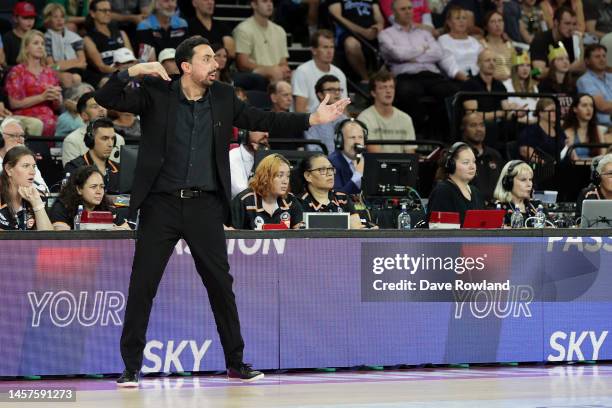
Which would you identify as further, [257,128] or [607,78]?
[607,78]

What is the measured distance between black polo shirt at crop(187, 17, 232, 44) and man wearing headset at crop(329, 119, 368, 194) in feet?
9.96

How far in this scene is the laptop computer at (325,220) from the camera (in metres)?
9.74

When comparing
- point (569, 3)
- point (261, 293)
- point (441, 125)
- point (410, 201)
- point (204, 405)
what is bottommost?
point (204, 405)

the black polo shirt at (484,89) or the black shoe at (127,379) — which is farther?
the black polo shirt at (484,89)

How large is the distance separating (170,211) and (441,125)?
26.9 feet

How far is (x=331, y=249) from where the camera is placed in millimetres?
9539

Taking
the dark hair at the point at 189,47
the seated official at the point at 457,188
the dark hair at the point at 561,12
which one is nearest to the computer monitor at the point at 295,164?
the seated official at the point at 457,188

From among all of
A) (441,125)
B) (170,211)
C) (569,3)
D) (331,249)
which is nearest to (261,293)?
(331,249)

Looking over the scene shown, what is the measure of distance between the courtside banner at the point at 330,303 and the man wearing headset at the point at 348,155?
3062 mm

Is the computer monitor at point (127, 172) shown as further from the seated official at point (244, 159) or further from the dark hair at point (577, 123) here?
the dark hair at point (577, 123)

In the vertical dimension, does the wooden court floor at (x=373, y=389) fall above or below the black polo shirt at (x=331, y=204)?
below

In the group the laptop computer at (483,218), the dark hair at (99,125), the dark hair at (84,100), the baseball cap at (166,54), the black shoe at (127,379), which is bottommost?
the black shoe at (127,379)

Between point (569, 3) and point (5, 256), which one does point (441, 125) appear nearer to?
point (569, 3)

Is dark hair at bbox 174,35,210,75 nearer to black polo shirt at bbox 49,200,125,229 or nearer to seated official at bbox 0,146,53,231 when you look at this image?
seated official at bbox 0,146,53,231
